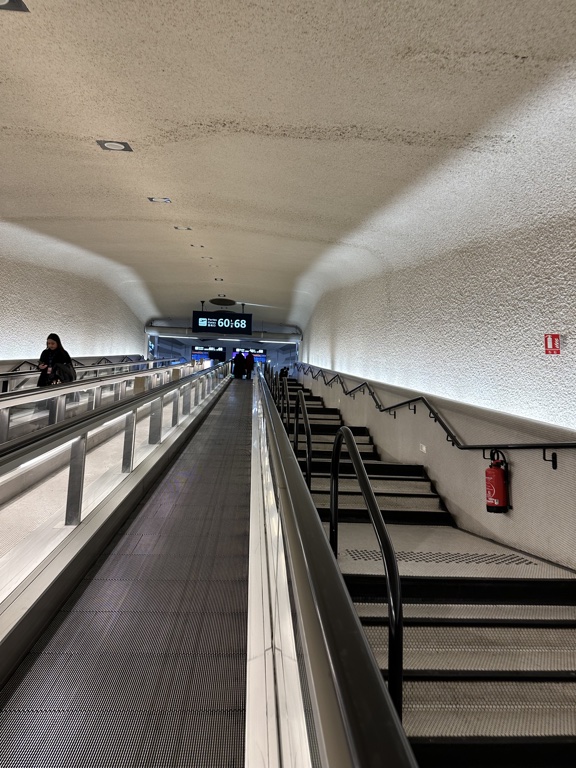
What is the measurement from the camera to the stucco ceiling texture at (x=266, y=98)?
2777mm

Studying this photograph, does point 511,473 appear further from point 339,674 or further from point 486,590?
point 339,674

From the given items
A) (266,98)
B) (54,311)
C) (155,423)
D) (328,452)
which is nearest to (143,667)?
(155,423)

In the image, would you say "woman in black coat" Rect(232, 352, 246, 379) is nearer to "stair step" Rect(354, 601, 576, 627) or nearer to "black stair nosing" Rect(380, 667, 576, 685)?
"stair step" Rect(354, 601, 576, 627)

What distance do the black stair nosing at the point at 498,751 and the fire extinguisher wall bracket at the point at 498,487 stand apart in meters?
2.07

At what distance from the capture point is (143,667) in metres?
1.66

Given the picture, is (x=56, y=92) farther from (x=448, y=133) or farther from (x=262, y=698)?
(x=262, y=698)

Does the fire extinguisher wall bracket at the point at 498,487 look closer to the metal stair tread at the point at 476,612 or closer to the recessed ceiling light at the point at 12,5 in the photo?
the metal stair tread at the point at 476,612

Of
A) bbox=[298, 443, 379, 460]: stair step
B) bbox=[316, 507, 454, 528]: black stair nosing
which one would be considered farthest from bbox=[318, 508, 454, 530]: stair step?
bbox=[298, 443, 379, 460]: stair step

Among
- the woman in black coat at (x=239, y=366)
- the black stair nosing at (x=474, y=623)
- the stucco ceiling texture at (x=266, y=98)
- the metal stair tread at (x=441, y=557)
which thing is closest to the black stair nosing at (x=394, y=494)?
the metal stair tread at (x=441, y=557)

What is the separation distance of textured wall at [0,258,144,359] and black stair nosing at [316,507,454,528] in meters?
7.54

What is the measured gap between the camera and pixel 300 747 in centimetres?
84

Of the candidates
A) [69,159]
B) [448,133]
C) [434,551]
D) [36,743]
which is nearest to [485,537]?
[434,551]

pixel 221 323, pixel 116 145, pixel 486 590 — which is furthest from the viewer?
pixel 221 323

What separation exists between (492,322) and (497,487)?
1660 millimetres
